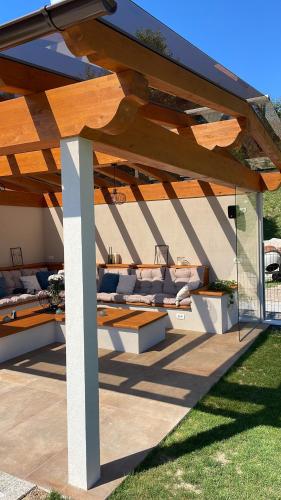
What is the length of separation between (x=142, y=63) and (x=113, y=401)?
338 cm

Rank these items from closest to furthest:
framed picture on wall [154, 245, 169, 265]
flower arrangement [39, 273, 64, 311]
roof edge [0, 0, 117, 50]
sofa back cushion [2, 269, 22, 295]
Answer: roof edge [0, 0, 117, 50], flower arrangement [39, 273, 64, 311], framed picture on wall [154, 245, 169, 265], sofa back cushion [2, 269, 22, 295]

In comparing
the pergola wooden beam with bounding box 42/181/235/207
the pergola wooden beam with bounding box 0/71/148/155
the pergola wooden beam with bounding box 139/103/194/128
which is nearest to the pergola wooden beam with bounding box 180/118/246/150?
the pergola wooden beam with bounding box 139/103/194/128

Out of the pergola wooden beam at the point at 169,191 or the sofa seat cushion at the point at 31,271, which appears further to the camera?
the sofa seat cushion at the point at 31,271

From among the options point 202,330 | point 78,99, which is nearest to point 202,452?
point 78,99

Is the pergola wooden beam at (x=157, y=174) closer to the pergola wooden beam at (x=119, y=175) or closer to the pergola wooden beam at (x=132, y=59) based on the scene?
the pergola wooden beam at (x=119, y=175)

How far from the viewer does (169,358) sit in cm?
583

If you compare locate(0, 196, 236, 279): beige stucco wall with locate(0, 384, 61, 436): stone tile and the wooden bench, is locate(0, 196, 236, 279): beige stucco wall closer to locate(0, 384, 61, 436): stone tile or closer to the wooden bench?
the wooden bench

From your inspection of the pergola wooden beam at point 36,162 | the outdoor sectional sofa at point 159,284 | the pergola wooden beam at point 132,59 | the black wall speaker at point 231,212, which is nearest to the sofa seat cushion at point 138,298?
the outdoor sectional sofa at point 159,284

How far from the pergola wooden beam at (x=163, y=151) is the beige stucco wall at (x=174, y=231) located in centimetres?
236

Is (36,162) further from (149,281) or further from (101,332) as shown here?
(149,281)

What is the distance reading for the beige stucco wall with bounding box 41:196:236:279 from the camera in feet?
27.3

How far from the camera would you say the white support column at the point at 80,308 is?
2.80 metres

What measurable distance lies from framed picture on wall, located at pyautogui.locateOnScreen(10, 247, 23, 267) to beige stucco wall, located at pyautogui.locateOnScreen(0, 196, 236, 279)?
5.4 inches

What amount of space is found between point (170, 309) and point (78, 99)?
5.36m
